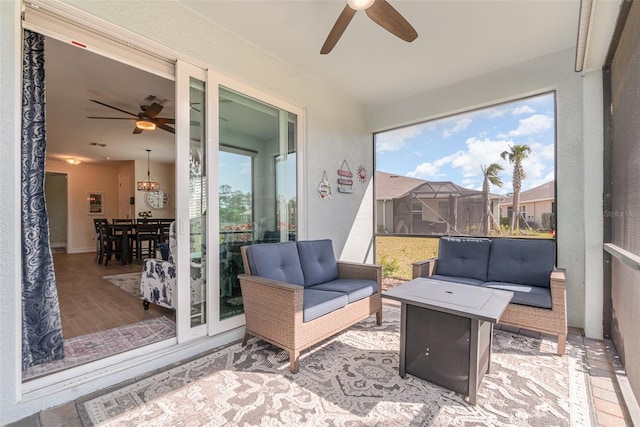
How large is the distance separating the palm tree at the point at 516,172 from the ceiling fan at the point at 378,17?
2.07 meters

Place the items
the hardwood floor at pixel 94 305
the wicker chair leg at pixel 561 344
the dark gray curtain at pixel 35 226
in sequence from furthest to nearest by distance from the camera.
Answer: the hardwood floor at pixel 94 305, the wicker chair leg at pixel 561 344, the dark gray curtain at pixel 35 226

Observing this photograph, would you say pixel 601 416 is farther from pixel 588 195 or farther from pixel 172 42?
pixel 172 42

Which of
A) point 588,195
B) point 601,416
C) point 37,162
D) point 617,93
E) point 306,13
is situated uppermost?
point 306,13

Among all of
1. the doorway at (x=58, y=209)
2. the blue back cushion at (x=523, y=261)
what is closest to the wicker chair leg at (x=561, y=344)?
the blue back cushion at (x=523, y=261)

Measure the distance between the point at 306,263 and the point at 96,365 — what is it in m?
1.80

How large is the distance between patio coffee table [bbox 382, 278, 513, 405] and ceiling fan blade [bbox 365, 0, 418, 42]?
6.45 ft

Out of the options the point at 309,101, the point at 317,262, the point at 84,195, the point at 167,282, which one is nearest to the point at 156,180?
the point at 84,195

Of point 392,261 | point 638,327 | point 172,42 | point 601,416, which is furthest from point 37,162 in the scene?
point 392,261

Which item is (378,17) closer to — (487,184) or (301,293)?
(301,293)

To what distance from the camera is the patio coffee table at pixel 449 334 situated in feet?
5.83

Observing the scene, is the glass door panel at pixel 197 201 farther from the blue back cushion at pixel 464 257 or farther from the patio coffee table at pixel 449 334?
the blue back cushion at pixel 464 257

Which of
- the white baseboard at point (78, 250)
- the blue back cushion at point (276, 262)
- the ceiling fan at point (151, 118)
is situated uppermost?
the ceiling fan at point (151, 118)

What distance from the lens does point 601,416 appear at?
65.7 inches

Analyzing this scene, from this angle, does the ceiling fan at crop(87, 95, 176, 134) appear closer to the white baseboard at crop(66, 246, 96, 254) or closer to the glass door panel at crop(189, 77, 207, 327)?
the glass door panel at crop(189, 77, 207, 327)
